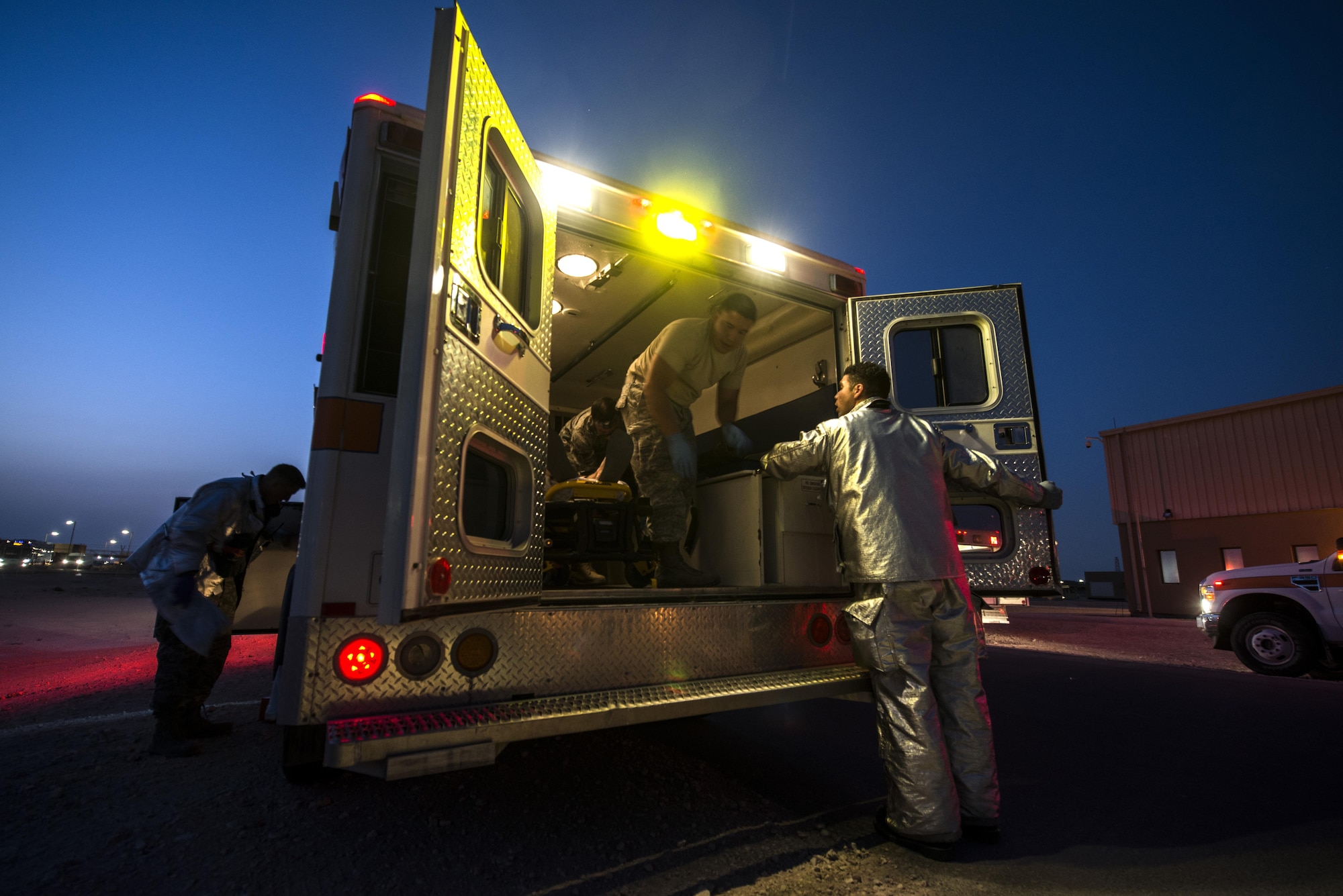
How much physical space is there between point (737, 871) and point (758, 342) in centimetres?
439

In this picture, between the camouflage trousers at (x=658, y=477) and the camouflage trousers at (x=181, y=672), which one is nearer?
the camouflage trousers at (x=181, y=672)

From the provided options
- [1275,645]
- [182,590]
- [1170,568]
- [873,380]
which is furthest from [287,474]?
[1170,568]

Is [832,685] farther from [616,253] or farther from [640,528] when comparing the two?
[616,253]

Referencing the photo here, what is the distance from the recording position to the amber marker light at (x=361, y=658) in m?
1.93

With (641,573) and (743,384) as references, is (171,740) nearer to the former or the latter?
(641,573)

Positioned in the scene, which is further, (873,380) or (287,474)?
(287,474)

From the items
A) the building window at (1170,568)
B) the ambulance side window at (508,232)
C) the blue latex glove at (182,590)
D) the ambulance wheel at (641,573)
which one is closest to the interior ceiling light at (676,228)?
the ambulance side window at (508,232)

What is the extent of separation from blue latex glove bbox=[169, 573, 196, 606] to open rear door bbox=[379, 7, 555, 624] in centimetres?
248

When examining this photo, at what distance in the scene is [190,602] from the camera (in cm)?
364

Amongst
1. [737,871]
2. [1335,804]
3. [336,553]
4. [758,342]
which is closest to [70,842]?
[336,553]

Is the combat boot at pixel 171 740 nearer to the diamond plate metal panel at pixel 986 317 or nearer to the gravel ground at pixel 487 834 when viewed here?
the gravel ground at pixel 487 834

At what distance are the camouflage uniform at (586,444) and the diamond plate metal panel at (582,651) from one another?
2827mm

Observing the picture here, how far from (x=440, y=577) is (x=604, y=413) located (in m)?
3.35

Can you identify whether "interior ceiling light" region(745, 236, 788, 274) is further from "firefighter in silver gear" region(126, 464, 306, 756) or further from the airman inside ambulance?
"firefighter in silver gear" region(126, 464, 306, 756)
